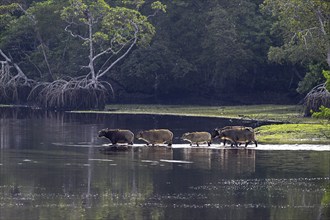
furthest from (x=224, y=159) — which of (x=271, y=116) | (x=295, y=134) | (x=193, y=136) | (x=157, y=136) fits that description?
(x=271, y=116)

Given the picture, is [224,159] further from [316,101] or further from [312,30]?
[312,30]

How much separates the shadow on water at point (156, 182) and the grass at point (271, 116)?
387cm

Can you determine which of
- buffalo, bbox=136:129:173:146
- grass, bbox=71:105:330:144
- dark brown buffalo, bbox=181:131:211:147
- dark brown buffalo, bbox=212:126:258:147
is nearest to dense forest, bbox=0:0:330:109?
grass, bbox=71:105:330:144

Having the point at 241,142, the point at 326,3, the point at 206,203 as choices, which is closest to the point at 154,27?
the point at 326,3

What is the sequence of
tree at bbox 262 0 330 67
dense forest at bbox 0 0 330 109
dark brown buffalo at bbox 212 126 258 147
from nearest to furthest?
dark brown buffalo at bbox 212 126 258 147 < tree at bbox 262 0 330 67 < dense forest at bbox 0 0 330 109

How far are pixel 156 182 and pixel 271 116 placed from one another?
29.0m

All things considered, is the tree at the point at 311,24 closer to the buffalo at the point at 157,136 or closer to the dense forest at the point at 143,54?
the dense forest at the point at 143,54

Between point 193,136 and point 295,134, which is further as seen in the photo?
point 295,134

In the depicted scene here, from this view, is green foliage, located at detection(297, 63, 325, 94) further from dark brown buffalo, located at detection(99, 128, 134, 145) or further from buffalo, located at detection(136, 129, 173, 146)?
dark brown buffalo, located at detection(99, 128, 134, 145)

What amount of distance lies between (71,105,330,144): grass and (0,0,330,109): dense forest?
4680 mm

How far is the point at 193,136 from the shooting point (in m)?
39.2

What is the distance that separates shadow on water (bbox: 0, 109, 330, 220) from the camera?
23.9 meters

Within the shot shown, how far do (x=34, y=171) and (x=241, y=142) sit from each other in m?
10.1

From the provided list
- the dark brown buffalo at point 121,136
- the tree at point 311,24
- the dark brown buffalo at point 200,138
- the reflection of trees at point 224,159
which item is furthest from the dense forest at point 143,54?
the reflection of trees at point 224,159
